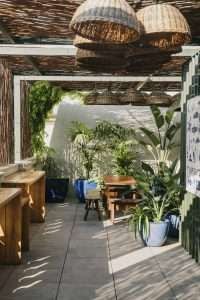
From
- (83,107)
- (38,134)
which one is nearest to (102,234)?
(38,134)

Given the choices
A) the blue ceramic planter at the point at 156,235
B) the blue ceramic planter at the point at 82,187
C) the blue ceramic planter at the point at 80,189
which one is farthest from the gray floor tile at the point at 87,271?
the blue ceramic planter at the point at 80,189

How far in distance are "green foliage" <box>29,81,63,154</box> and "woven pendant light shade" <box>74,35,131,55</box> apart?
7.14 metres

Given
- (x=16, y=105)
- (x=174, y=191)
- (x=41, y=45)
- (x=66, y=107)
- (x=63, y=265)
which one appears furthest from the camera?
(x=66, y=107)

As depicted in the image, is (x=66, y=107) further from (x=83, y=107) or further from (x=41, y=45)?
(x=41, y=45)

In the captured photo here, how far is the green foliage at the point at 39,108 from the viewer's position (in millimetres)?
11125

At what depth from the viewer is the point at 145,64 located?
4309mm

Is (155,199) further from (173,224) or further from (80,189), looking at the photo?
(80,189)

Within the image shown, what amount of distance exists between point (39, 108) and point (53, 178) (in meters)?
1.78

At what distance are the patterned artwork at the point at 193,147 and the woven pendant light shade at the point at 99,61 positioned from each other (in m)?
1.59

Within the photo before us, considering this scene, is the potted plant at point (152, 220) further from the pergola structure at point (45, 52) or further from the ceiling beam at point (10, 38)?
the ceiling beam at point (10, 38)

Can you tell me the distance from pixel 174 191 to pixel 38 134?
5330mm

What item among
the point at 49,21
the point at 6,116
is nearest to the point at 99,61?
the point at 49,21

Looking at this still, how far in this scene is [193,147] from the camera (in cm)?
593

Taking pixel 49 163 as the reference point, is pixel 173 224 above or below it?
below
